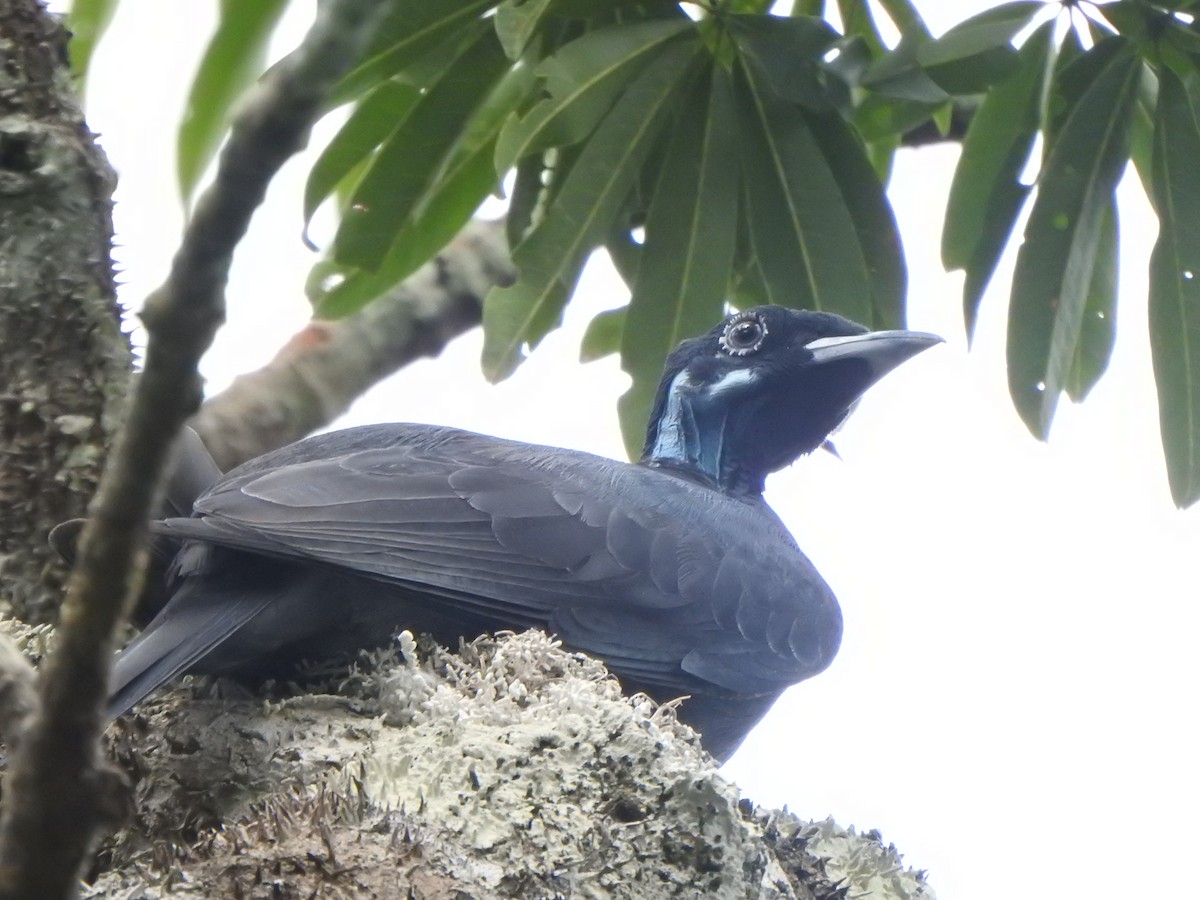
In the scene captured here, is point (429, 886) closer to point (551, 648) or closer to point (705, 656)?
point (551, 648)

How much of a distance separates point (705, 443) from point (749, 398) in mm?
190

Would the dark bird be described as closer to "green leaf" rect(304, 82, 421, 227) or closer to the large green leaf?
the large green leaf

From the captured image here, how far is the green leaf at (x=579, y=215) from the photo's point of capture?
418 cm

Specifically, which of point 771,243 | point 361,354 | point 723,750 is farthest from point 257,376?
point 723,750

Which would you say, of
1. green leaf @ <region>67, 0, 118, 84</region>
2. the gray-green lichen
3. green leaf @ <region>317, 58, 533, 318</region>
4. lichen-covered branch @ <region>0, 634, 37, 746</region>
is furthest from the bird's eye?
lichen-covered branch @ <region>0, 634, 37, 746</region>

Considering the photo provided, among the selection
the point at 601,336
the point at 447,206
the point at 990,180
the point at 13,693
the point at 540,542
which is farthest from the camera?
the point at 601,336

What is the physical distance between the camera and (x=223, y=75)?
1.72m

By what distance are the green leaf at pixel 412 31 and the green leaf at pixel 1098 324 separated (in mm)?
2050

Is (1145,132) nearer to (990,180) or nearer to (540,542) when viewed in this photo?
(990,180)

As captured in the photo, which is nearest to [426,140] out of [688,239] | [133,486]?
[688,239]

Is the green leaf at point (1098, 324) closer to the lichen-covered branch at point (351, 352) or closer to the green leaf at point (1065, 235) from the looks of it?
the green leaf at point (1065, 235)

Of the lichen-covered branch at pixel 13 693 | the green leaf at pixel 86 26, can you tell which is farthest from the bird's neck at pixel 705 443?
the lichen-covered branch at pixel 13 693

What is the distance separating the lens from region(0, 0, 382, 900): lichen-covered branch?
120 cm

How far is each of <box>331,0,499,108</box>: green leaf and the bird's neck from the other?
4.06ft
